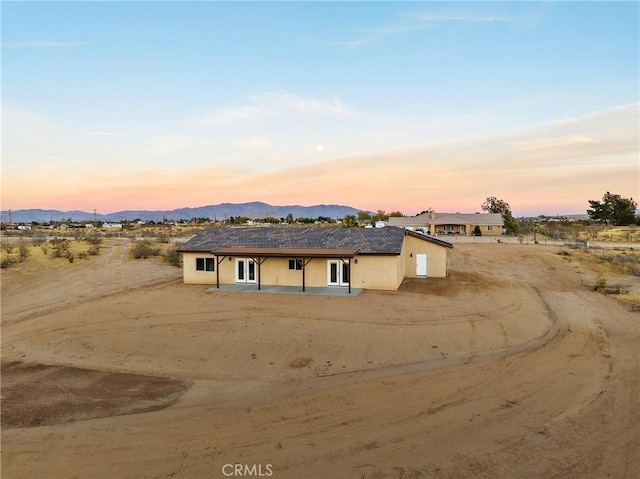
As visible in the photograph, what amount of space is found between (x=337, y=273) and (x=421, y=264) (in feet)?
22.4

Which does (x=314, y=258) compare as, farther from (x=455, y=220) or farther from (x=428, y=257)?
(x=455, y=220)

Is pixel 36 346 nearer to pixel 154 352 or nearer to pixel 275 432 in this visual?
pixel 154 352

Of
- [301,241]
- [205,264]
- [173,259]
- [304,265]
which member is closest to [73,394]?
[304,265]

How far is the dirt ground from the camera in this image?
23.0 feet

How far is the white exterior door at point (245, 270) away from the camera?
23.8 m

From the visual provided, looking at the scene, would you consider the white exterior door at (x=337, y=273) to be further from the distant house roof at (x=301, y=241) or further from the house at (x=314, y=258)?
the distant house roof at (x=301, y=241)

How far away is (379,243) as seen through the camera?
23.2 m

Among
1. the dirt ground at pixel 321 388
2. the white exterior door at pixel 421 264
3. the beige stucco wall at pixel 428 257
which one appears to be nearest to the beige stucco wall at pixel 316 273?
the dirt ground at pixel 321 388

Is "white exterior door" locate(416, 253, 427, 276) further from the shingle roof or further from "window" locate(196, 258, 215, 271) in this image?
"window" locate(196, 258, 215, 271)

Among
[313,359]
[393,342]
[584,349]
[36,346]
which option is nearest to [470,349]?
[393,342]

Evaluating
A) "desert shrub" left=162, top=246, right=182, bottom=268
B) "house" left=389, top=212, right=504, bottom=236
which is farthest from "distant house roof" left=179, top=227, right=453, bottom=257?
"house" left=389, top=212, right=504, bottom=236

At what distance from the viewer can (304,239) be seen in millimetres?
25312

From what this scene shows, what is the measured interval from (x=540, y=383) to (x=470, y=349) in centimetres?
269

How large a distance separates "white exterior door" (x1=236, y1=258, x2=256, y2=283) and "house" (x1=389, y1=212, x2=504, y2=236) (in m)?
46.6
